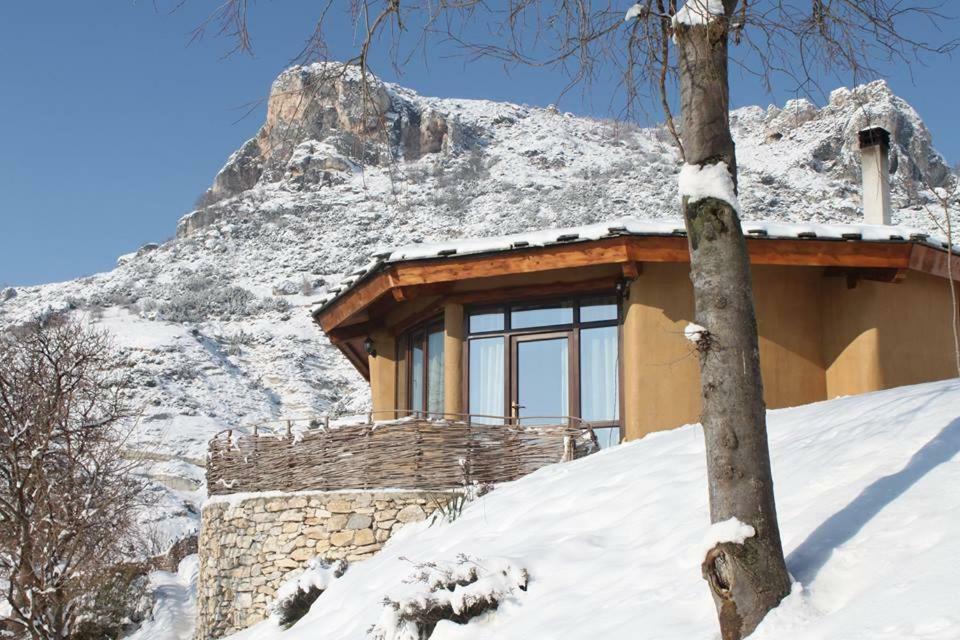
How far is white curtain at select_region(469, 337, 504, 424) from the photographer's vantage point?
42.0 feet

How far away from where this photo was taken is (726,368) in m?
4.70

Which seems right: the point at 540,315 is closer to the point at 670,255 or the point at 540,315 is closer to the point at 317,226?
the point at 670,255

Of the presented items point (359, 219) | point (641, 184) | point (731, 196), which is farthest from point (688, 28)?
point (359, 219)

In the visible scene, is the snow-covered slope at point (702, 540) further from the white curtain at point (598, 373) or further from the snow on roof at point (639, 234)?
the white curtain at point (598, 373)

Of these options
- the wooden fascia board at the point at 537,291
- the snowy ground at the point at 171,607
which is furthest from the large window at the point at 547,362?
the snowy ground at the point at 171,607

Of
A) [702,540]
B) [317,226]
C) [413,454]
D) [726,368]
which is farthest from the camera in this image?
[317,226]

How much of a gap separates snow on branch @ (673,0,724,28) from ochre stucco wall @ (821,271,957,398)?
790cm

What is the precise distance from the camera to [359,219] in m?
57.8

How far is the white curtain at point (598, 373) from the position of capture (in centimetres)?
1232

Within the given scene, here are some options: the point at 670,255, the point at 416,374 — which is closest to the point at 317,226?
the point at 416,374

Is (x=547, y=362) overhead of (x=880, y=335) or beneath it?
beneath

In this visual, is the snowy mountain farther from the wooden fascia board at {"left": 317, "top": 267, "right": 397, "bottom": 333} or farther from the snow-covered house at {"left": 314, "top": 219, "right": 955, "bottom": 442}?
the snow-covered house at {"left": 314, "top": 219, "right": 955, "bottom": 442}

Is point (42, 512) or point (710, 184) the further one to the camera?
point (42, 512)

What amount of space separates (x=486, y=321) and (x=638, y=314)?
2.04m
